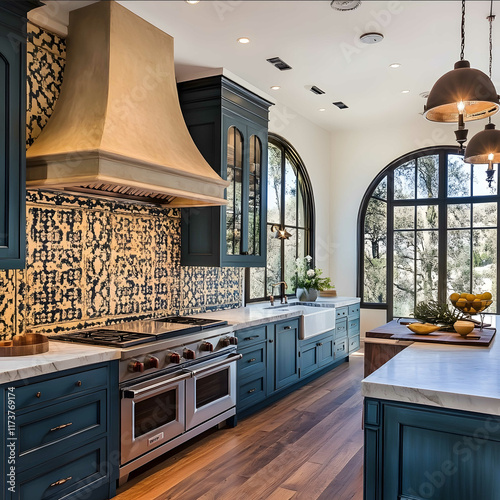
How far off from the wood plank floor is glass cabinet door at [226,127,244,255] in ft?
5.09

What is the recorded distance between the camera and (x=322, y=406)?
179 inches

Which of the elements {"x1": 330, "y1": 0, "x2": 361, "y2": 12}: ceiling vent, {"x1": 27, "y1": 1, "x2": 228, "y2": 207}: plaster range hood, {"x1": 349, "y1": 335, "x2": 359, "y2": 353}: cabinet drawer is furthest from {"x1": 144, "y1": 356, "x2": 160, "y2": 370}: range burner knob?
{"x1": 349, "y1": 335, "x2": 359, "y2": 353}: cabinet drawer

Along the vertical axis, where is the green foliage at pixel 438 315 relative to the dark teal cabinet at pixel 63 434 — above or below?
above

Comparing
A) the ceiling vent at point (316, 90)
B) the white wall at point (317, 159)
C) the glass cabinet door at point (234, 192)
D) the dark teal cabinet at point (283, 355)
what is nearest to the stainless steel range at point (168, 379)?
the dark teal cabinet at point (283, 355)

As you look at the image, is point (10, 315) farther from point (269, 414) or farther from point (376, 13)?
point (376, 13)

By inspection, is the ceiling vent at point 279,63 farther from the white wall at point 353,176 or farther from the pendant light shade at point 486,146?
the white wall at point 353,176

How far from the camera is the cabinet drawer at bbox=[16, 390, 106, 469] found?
235cm

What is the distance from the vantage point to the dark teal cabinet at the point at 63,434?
2301mm

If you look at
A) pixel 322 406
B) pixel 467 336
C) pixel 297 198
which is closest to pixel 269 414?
pixel 322 406

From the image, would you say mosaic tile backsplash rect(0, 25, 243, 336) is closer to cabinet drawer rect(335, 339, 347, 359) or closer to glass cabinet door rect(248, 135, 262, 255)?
glass cabinet door rect(248, 135, 262, 255)

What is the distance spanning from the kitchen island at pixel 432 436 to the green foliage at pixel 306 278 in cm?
404

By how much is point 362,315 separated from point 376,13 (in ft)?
15.1

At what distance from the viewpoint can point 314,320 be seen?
17.2 feet

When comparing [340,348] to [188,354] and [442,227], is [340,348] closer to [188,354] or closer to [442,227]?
[442,227]
